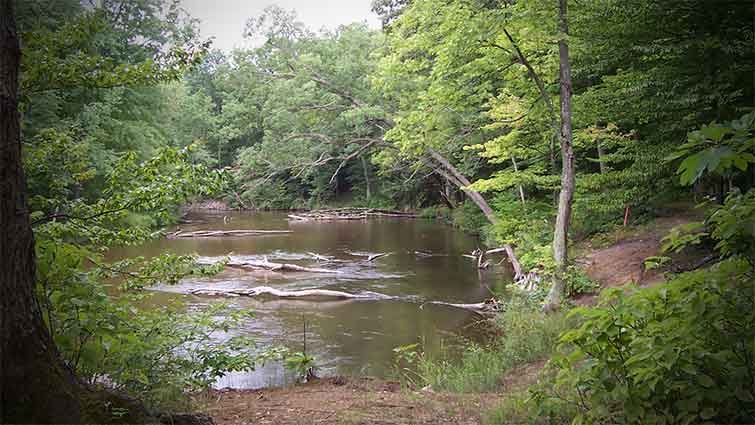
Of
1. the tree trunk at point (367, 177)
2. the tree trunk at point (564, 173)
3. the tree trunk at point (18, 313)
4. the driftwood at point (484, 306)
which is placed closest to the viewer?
the tree trunk at point (18, 313)

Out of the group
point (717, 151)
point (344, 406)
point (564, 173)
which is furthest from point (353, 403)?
point (564, 173)

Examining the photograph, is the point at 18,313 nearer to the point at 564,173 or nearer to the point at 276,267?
the point at 564,173

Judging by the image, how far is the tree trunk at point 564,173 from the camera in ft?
29.8

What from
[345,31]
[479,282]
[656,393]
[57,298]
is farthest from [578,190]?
[345,31]

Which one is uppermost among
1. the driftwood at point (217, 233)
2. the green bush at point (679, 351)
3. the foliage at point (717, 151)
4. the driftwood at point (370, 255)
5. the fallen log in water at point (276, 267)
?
the foliage at point (717, 151)

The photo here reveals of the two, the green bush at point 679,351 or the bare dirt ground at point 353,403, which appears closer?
the green bush at point 679,351

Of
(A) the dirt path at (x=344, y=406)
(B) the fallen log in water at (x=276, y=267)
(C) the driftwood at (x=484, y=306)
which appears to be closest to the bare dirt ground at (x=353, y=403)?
(A) the dirt path at (x=344, y=406)

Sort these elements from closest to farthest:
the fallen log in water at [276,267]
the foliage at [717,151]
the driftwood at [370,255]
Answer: the foliage at [717,151] → the fallen log in water at [276,267] → the driftwood at [370,255]

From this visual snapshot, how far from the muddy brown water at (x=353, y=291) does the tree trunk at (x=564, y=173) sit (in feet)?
5.88

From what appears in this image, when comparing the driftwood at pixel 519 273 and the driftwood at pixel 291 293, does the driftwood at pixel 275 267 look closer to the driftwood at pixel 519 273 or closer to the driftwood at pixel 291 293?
the driftwood at pixel 291 293

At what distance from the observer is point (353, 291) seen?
1288cm

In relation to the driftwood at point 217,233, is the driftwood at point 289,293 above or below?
below

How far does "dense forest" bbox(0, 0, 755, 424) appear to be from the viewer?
2654mm

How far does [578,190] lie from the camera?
475 inches
